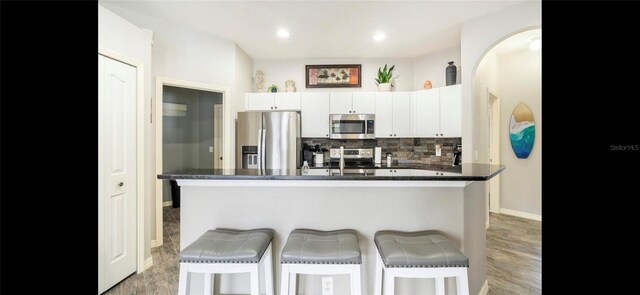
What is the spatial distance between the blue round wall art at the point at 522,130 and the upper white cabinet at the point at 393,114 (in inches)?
65.9

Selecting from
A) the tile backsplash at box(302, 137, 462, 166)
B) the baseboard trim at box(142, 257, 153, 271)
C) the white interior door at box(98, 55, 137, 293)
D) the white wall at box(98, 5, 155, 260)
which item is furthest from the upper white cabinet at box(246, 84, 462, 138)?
the baseboard trim at box(142, 257, 153, 271)

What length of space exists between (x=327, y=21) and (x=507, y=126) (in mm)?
3296

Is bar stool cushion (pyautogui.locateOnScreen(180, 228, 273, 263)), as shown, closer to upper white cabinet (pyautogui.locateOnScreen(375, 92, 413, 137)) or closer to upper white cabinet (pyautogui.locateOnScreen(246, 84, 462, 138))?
upper white cabinet (pyautogui.locateOnScreen(246, 84, 462, 138))

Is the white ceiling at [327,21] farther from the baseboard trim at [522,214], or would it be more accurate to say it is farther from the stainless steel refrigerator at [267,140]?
the baseboard trim at [522,214]

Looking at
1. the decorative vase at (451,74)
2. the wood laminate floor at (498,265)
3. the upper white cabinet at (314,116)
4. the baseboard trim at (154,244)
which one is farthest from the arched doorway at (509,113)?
the baseboard trim at (154,244)

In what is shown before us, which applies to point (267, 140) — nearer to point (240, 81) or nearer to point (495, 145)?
point (240, 81)

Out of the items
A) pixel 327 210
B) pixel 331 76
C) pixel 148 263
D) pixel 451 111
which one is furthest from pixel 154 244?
pixel 451 111

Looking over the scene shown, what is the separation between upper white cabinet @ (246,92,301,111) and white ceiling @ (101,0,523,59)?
0.65m

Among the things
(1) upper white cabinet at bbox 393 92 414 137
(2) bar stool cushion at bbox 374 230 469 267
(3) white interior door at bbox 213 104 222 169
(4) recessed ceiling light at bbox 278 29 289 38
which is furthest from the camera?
(3) white interior door at bbox 213 104 222 169

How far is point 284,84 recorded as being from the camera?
14.6 ft

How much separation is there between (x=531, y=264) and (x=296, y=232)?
2392 millimetres

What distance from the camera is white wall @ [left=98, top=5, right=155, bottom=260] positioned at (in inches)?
84.4
